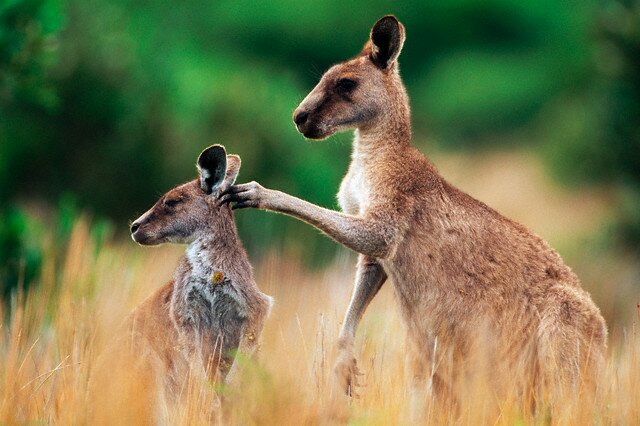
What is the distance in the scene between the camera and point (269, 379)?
5562 millimetres

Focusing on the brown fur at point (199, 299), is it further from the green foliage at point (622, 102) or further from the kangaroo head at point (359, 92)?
the green foliage at point (622, 102)

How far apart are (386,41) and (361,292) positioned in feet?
4.85

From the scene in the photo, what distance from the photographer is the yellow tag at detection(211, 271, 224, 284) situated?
23.7 feet

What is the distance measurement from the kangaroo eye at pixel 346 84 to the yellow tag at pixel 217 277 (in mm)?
1268

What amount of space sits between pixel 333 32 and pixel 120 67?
1559cm

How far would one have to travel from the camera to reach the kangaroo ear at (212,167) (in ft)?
23.3

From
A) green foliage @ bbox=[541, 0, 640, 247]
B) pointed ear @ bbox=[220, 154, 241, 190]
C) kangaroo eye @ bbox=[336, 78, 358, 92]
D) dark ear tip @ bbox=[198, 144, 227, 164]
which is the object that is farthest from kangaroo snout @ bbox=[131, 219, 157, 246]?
green foliage @ bbox=[541, 0, 640, 247]

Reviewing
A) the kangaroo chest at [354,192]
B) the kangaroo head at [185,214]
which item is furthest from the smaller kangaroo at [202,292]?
the kangaroo chest at [354,192]

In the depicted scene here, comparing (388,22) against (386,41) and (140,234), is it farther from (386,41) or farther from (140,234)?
(140,234)

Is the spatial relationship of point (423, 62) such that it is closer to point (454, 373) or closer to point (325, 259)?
point (325, 259)

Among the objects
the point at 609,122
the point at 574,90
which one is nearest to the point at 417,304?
the point at 609,122

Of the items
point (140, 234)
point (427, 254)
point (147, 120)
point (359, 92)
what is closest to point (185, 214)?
point (140, 234)

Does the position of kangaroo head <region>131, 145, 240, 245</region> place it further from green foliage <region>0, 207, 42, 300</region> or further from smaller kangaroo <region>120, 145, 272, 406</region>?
green foliage <region>0, 207, 42, 300</region>

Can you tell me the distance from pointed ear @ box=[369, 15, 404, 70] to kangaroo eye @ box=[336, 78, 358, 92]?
0.84ft
